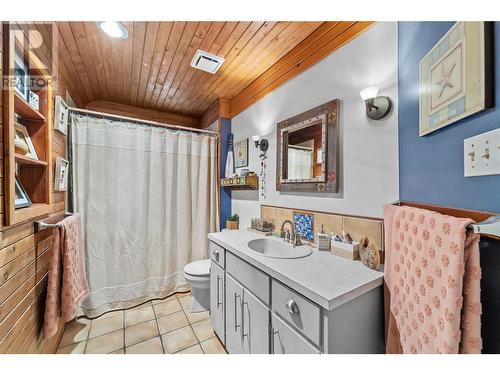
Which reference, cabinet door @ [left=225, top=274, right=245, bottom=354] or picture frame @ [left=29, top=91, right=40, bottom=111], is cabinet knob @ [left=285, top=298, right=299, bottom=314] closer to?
cabinet door @ [left=225, top=274, right=245, bottom=354]

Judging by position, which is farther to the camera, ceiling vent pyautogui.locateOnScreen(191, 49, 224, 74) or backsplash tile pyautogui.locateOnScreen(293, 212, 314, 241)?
ceiling vent pyautogui.locateOnScreen(191, 49, 224, 74)

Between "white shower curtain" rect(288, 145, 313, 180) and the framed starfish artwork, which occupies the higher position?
the framed starfish artwork

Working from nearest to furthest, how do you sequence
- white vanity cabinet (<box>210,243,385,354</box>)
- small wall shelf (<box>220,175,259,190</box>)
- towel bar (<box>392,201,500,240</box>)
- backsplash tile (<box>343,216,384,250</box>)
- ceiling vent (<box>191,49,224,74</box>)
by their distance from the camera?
towel bar (<box>392,201,500,240</box>) → white vanity cabinet (<box>210,243,385,354</box>) → backsplash tile (<box>343,216,384,250</box>) → ceiling vent (<box>191,49,224,74</box>) → small wall shelf (<box>220,175,259,190</box>)

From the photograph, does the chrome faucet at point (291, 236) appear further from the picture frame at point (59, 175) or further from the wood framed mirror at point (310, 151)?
the picture frame at point (59, 175)

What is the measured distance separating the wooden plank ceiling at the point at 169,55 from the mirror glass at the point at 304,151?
0.69 metres

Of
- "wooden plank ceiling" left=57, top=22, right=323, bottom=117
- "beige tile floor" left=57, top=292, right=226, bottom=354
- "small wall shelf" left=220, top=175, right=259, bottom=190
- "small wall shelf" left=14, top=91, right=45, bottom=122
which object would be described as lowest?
"beige tile floor" left=57, top=292, right=226, bottom=354

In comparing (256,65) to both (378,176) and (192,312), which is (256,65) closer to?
(378,176)

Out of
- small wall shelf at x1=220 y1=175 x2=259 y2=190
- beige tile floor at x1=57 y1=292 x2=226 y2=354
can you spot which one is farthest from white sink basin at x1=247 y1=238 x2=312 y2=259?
beige tile floor at x1=57 y1=292 x2=226 y2=354

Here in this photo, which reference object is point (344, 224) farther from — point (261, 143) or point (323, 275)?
point (261, 143)

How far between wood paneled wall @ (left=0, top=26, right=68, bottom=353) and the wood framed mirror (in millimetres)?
1628

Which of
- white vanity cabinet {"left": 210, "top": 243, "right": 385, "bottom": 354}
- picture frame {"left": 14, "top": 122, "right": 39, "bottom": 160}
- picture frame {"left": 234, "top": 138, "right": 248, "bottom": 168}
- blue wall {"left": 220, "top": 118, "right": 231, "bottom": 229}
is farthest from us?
blue wall {"left": 220, "top": 118, "right": 231, "bottom": 229}

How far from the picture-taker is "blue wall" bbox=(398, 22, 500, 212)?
651 millimetres

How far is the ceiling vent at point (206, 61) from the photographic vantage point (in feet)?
5.65
